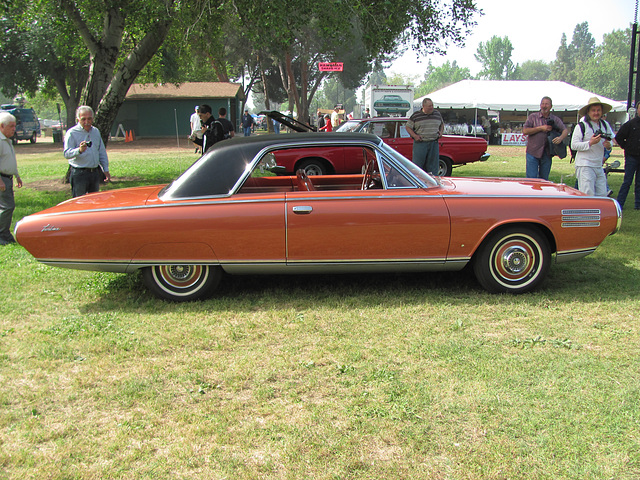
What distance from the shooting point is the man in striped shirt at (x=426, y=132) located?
9422 mm

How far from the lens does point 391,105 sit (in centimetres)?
2858

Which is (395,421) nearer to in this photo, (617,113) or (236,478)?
(236,478)

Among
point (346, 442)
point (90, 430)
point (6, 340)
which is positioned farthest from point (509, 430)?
point (6, 340)

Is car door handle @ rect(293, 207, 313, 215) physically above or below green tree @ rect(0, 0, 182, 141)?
below

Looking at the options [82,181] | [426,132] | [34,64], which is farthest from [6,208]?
[34,64]

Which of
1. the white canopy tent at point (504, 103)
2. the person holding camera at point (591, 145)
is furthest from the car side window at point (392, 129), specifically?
the white canopy tent at point (504, 103)

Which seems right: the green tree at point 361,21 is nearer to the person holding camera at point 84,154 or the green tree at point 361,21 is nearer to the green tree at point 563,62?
the person holding camera at point 84,154

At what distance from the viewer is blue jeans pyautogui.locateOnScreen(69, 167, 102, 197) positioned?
6.60 metres

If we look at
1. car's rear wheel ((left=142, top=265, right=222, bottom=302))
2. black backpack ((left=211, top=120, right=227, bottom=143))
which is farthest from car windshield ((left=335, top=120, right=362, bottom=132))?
car's rear wheel ((left=142, top=265, right=222, bottom=302))

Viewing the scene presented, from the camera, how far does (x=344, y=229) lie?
4516 millimetres

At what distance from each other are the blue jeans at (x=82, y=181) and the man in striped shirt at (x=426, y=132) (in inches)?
209

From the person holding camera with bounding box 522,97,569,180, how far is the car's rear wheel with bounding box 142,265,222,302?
5661mm

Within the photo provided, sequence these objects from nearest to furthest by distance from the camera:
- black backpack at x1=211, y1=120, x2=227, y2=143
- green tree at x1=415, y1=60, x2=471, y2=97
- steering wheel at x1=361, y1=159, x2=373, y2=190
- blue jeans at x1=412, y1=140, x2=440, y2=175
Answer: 1. steering wheel at x1=361, y1=159, x2=373, y2=190
2. black backpack at x1=211, y1=120, x2=227, y2=143
3. blue jeans at x1=412, y1=140, x2=440, y2=175
4. green tree at x1=415, y1=60, x2=471, y2=97

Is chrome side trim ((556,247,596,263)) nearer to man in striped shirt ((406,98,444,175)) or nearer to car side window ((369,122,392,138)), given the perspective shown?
man in striped shirt ((406,98,444,175))
